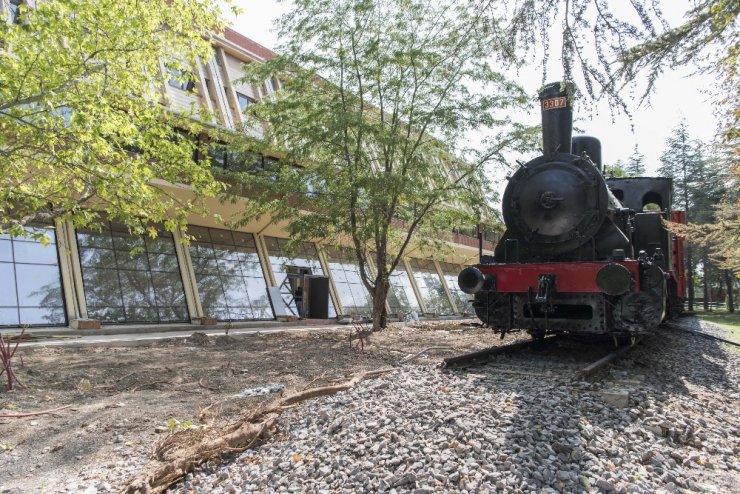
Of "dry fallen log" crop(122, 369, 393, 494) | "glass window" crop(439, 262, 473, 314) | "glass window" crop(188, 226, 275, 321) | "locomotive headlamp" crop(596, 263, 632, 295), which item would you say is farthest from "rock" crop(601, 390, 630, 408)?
"glass window" crop(439, 262, 473, 314)

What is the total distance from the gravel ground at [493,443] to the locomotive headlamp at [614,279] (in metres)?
1.21

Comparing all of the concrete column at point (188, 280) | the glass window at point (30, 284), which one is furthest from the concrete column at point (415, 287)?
the glass window at point (30, 284)

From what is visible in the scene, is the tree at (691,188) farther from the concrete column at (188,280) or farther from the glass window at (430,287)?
the concrete column at (188,280)

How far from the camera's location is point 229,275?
51.0 feet

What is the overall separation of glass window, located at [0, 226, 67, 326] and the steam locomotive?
9.77 m

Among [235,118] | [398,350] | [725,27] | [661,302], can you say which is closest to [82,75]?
[398,350]

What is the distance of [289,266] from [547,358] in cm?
1132

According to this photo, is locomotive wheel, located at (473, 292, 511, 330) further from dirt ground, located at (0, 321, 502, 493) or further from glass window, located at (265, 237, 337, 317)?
glass window, located at (265, 237, 337, 317)

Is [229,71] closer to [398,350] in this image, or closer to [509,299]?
[398,350]

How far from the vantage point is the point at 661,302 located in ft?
19.6

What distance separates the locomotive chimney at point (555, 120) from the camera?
23.8 ft

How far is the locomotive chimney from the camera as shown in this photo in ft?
23.8

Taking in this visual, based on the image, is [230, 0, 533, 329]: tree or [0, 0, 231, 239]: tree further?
[230, 0, 533, 329]: tree

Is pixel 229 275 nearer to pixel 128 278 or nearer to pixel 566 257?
pixel 128 278
